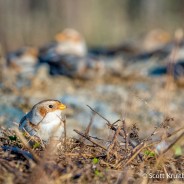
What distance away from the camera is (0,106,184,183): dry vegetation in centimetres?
360

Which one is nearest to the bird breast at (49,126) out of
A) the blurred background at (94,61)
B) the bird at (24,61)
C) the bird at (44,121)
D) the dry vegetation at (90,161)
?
the bird at (44,121)

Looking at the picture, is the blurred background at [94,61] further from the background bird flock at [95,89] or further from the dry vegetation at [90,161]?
the dry vegetation at [90,161]

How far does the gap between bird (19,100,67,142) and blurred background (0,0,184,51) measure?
902 centimetres

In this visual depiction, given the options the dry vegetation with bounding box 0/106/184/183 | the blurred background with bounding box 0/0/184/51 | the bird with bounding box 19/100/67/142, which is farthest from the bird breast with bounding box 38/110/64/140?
the blurred background with bounding box 0/0/184/51

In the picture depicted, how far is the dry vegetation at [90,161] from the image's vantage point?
3.60 metres

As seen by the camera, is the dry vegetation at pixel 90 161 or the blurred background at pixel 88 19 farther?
the blurred background at pixel 88 19

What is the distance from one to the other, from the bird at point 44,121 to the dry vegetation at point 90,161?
14cm

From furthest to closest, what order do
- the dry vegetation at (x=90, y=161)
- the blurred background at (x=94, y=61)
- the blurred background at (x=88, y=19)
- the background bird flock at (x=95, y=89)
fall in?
the blurred background at (x=88, y=19)
the blurred background at (x=94, y=61)
the background bird flock at (x=95, y=89)
the dry vegetation at (x=90, y=161)

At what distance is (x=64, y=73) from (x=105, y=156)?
561cm

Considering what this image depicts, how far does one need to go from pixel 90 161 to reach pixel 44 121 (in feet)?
2.34

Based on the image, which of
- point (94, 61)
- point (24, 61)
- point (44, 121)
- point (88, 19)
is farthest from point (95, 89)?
point (88, 19)

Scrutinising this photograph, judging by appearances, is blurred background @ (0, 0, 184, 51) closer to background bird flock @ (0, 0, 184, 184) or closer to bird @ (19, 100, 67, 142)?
background bird flock @ (0, 0, 184, 184)

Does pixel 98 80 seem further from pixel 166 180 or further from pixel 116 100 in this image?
pixel 166 180

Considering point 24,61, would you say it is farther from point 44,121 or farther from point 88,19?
point 88,19
